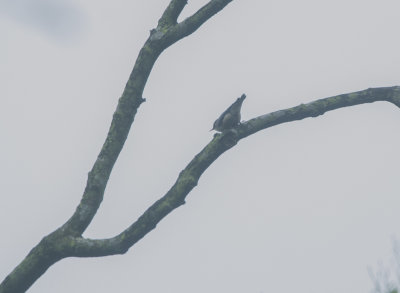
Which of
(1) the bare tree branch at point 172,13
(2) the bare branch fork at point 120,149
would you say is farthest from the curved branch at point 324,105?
(1) the bare tree branch at point 172,13

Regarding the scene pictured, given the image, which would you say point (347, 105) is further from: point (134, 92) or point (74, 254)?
point (74, 254)

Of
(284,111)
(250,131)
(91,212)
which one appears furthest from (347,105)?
(91,212)

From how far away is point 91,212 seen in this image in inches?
177

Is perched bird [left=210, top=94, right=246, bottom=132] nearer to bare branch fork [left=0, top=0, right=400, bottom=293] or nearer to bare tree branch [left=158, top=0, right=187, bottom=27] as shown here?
bare branch fork [left=0, top=0, right=400, bottom=293]

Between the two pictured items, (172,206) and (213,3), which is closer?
(172,206)

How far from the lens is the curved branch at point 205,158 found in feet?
13.8

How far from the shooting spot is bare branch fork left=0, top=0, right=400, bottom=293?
4.25 meters

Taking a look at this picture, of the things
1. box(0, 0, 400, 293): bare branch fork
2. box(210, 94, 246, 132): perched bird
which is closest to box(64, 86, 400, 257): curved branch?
box(0, 0, 400, 293): bare branch fork

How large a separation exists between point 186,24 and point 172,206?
1.66 metres

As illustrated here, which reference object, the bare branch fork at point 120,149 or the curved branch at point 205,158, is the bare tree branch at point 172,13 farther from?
the curved branch at point 205,158

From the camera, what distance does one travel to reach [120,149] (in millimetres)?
4848

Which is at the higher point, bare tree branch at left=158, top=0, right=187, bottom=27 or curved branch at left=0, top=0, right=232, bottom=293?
bare tree branch at left=158, top=0, right=187, bottom=27

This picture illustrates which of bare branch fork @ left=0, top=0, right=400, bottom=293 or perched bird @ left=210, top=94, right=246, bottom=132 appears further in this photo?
perched bird @ left=210, top=94, right=246, bottom=132

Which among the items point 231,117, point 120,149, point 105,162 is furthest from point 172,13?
point 105,162
